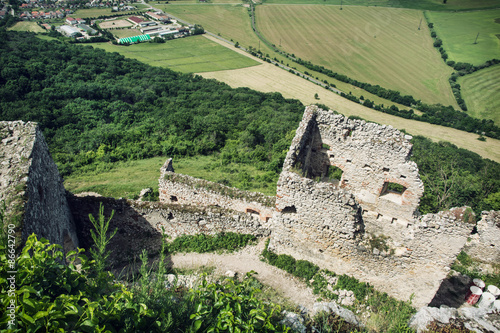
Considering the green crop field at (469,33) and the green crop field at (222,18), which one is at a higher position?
the green crop field at (469,33)

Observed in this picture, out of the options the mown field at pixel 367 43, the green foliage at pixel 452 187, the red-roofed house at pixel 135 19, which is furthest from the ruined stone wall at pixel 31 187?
the red-roofed house at pixel 135 19

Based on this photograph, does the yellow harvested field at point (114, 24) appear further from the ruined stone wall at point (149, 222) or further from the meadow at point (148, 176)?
the ruined stone wall at point (149, 222)

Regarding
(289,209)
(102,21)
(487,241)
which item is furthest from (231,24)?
(289,209)

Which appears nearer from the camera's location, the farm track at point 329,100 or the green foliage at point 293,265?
the green foliage at point 293,265

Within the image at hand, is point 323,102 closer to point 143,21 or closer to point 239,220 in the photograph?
point 239,220

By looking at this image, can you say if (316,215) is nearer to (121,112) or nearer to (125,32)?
(121,112)

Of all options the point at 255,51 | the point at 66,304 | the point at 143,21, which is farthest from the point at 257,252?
the point at 143,21
